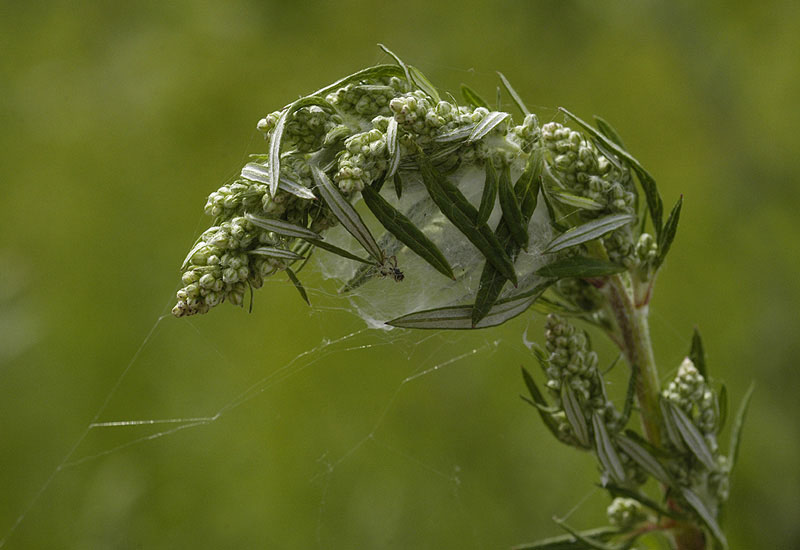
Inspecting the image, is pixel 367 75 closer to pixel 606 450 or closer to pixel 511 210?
pixel 511 210

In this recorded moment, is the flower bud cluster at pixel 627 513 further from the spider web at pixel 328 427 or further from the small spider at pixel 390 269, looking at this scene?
the spider web at pixel 328 427

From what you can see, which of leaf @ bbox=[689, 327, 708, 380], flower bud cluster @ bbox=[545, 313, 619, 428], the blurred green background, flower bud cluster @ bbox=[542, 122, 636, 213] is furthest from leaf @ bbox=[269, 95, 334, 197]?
the blurred green background

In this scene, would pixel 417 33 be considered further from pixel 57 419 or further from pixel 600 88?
pixel 57 419

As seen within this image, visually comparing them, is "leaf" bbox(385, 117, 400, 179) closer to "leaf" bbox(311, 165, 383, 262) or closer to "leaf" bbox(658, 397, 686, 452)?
"leaf" bbox(311, 165, 383, 262)

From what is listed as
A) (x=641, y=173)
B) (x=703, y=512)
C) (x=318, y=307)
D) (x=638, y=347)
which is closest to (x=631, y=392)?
(x=638, y=347)

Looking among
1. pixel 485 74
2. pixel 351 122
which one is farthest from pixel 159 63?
pixel 351 122

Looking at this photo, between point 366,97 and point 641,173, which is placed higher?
point 366,97
